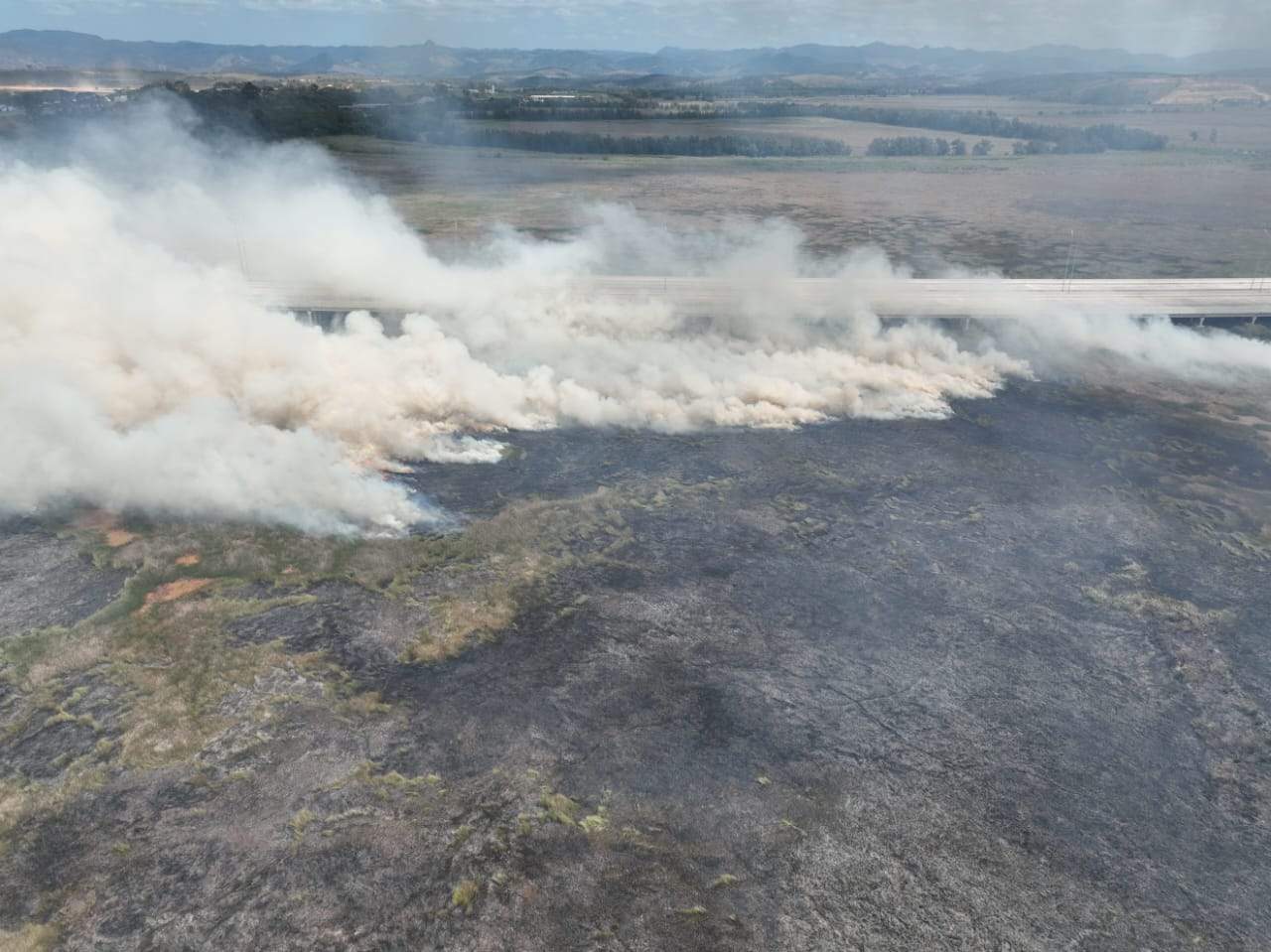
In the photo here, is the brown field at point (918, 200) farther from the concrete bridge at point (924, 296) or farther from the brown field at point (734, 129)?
the brown field at point (734, 129)

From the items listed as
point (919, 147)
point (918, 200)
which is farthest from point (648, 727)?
point (919, 147)

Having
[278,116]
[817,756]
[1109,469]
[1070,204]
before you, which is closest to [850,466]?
[1109,469]

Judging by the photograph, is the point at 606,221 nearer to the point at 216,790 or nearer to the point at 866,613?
the point at 866,613

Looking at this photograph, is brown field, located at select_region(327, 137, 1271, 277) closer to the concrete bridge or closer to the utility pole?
the utility pole

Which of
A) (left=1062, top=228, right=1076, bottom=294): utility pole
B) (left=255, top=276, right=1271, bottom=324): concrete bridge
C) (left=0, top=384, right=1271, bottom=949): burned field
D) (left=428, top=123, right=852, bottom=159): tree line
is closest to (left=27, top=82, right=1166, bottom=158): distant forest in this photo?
(left=428, top=123, right=852, bottom=159): tree line

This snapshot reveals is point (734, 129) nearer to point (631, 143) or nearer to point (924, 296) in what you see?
point (631, 143)
